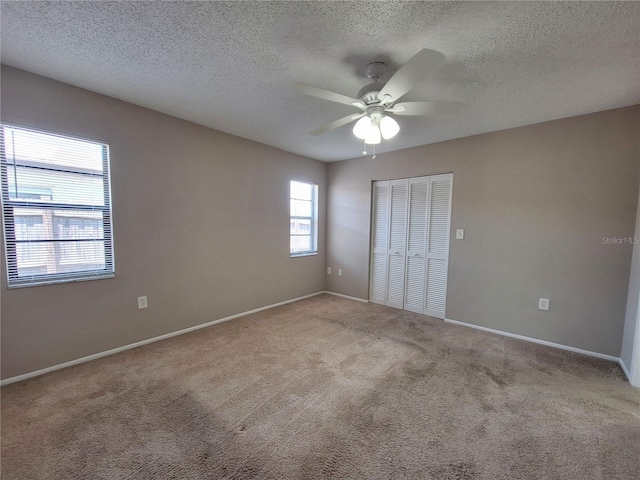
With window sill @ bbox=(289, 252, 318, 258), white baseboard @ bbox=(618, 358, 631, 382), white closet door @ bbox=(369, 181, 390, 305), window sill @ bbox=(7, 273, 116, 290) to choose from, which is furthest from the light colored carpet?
window sill @ bbox=(289, 252, 318, 258)

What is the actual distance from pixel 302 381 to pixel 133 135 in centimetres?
276

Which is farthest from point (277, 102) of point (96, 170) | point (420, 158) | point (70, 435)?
point (70, 435)

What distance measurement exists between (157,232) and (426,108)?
274 centimetres

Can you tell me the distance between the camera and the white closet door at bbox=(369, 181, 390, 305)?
13.8ft

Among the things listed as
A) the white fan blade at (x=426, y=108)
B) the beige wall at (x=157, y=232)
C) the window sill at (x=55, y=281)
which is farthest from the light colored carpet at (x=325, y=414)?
the white fan blade at (x=426, y=108)

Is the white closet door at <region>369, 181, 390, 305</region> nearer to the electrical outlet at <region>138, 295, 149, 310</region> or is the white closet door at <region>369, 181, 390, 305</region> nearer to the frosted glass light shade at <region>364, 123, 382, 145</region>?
the frosted glass light shade at <region>364, 123, 382, 145</region>

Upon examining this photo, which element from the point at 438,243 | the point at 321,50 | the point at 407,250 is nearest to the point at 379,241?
the point at 407,250

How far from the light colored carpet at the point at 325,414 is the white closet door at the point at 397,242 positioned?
1289 mm

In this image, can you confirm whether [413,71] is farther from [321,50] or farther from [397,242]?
[397,242]

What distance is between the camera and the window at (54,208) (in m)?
2.05

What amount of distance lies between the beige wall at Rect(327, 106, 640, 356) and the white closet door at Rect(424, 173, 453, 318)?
0.35 feet

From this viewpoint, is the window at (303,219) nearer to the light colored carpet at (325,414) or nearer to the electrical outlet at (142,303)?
the light colored carpet at (325,414)

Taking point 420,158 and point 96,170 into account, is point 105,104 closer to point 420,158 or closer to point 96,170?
point 96,170

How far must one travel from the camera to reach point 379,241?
4.28 meters
